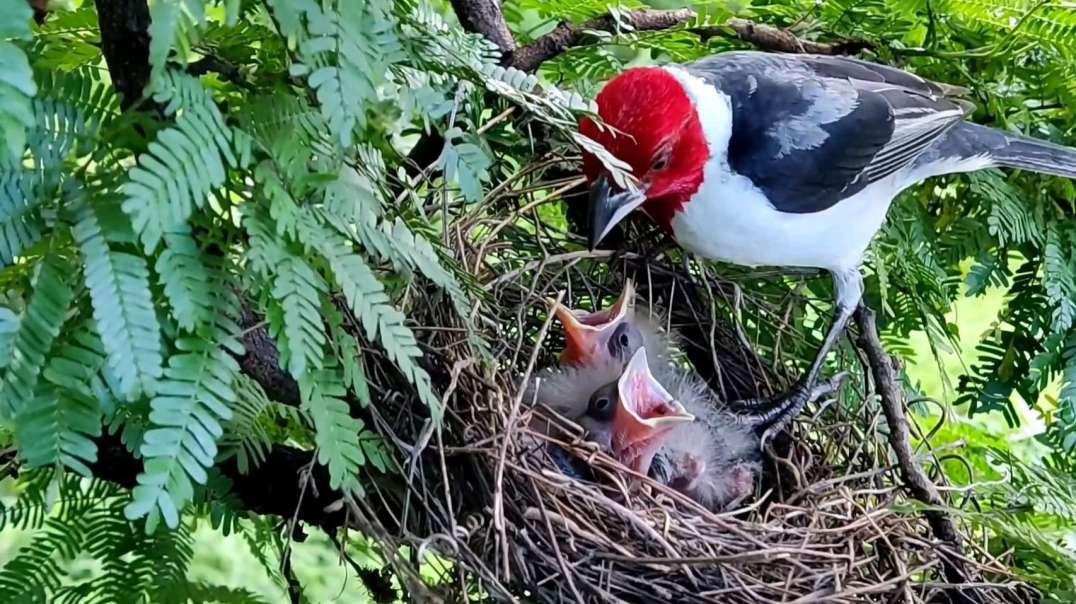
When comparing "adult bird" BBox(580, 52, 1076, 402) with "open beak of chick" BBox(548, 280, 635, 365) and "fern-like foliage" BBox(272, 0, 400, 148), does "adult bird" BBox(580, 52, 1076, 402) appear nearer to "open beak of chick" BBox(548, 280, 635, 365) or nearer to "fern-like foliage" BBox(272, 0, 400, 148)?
"open beak of chick" BBox(548, 280, 635, 365)

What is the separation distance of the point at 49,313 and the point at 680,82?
870 millimetres

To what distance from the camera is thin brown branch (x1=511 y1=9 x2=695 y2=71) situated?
1479mm

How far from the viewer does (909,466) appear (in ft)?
4.59

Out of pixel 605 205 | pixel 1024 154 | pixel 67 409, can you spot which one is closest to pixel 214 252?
pixel 67 409

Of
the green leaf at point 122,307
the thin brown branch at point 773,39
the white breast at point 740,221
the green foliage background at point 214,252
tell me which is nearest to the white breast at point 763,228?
the white breast at point 740,221

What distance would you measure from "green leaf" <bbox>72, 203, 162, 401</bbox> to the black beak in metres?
0.69

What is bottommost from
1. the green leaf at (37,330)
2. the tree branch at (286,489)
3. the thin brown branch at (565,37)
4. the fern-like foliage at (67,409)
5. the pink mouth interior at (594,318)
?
the pink mouth interior at (594,318)

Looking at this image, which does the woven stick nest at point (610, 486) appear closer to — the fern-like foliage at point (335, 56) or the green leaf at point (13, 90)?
the fern-like foliage at point (335, 56)

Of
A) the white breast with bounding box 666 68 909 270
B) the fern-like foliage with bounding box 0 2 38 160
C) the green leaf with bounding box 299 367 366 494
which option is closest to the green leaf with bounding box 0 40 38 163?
the fern-like foliage with bounding box 0 2 38 160

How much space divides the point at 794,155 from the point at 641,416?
0.41 metres

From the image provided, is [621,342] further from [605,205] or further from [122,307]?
[122,307]

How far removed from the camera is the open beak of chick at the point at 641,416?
1466mm

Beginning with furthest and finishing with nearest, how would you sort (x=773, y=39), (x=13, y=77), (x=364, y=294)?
(x=773, y=39)
(x=364, y=294)
(x=13, y=77)

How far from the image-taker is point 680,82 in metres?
1.43
